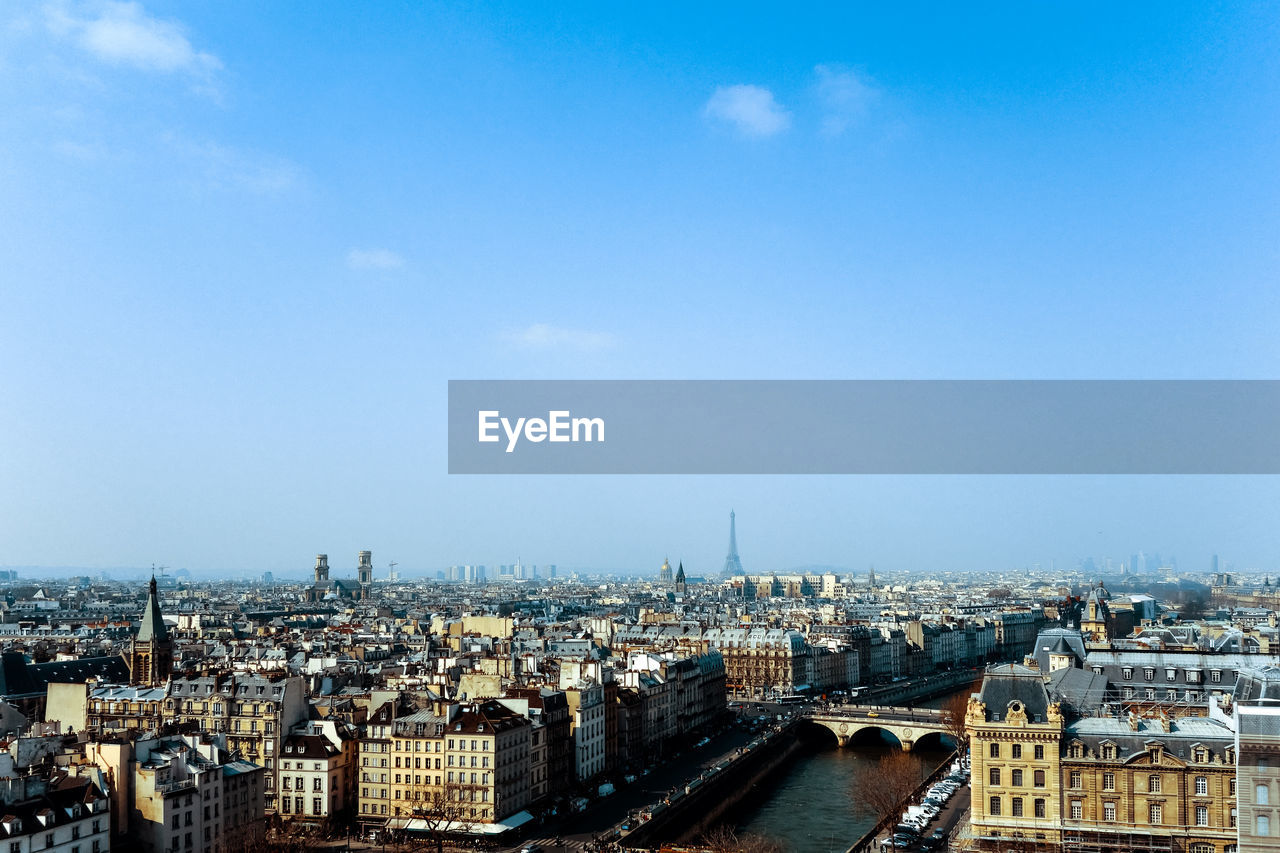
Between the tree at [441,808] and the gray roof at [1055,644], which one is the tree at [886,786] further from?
the tree at [441,808]

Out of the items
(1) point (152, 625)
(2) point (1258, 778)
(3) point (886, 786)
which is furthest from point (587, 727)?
(2) point (1258, 778)

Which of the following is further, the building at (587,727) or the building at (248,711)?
the building at (587,727)

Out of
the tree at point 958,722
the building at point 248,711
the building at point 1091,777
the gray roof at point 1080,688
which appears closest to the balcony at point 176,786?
the building at point 248,711

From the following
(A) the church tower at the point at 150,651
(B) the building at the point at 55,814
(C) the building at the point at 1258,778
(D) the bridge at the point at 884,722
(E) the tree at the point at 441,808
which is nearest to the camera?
(C) the building at the point at 1258,778

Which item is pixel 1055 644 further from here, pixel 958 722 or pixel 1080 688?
pixel 1080 688

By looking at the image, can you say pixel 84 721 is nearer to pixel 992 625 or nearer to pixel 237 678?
pixel 237 678

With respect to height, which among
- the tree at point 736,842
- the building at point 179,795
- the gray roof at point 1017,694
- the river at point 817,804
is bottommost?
the river at point 817,804

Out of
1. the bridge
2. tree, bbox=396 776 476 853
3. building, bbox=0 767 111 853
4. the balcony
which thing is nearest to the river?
the bridge
